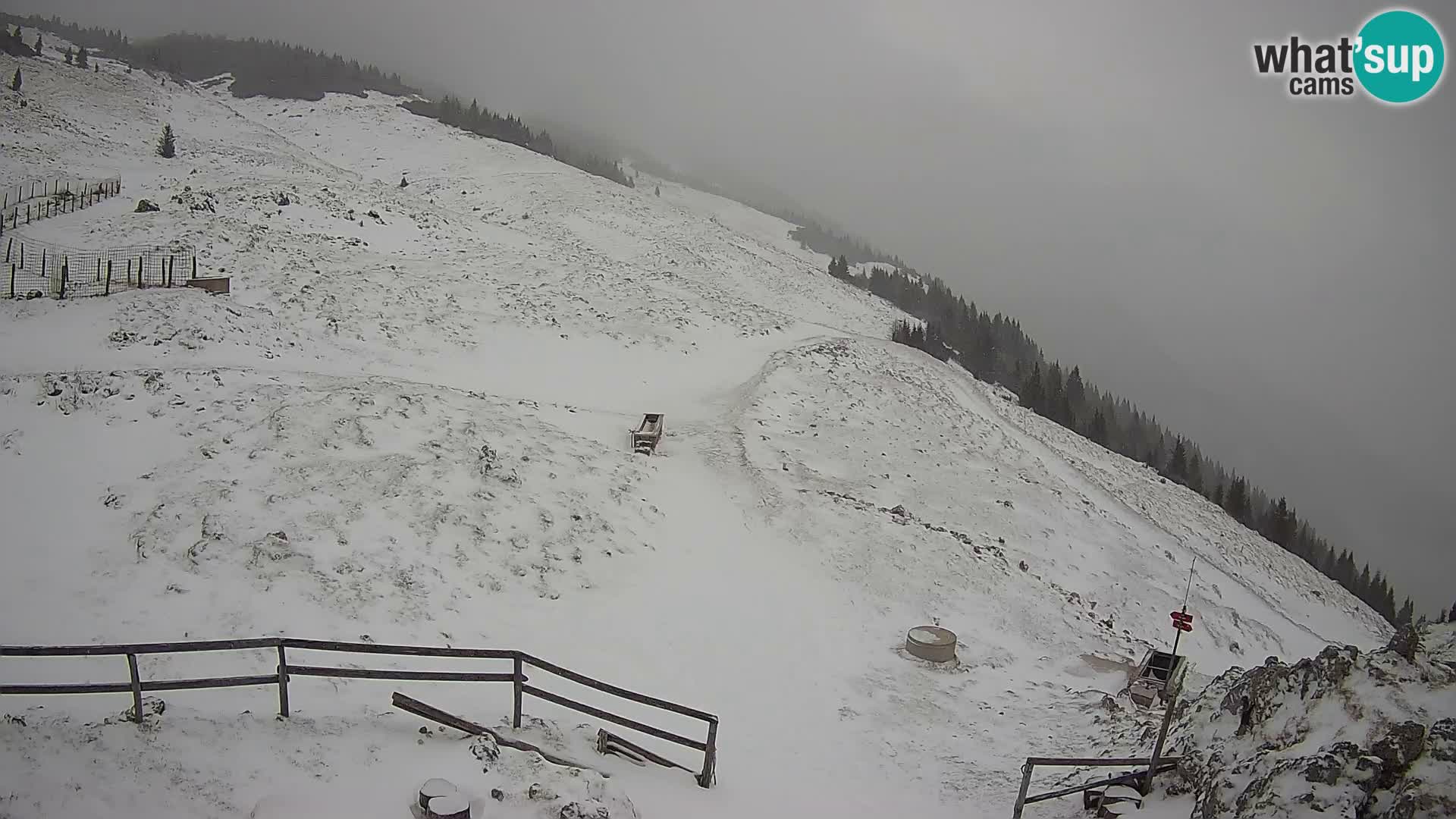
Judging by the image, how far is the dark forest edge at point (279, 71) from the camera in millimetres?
81812

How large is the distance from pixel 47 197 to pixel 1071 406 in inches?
2576

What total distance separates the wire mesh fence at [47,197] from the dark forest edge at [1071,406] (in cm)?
4342

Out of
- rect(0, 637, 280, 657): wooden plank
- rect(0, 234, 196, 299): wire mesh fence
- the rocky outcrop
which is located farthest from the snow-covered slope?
the rocky outcrop

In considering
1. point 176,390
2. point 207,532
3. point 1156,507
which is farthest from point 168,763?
point 1156,507

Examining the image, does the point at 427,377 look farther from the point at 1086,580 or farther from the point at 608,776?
the point at 1086,580

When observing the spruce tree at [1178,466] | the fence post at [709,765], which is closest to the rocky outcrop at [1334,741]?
the fence post at [709,765]

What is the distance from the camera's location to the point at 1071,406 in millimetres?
58938

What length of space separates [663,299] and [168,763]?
3239cm

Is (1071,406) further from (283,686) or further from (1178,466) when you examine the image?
(283,686)

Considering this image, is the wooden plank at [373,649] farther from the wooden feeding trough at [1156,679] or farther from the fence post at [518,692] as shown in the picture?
the wooden feeding trough at [1156,679]

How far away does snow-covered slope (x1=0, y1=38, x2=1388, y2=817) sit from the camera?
31.4ft

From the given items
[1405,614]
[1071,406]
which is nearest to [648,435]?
[1071,406]

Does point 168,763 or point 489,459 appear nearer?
point 168,763

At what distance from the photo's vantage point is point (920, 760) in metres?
12.2
